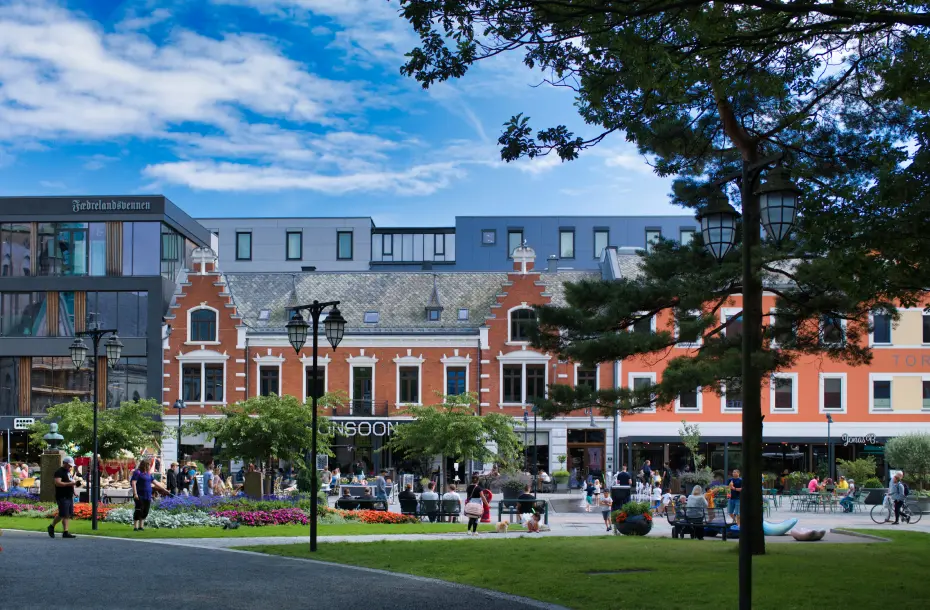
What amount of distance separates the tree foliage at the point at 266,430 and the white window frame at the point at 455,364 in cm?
1877

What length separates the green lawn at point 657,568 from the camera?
13.2 m

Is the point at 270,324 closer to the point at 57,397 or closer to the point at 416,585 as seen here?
the point at 57,397

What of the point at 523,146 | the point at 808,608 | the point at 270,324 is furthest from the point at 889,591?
the point at 270,324

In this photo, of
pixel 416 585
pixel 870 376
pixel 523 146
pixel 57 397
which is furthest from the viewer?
pixel 57 397

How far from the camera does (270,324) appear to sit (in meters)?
50.9

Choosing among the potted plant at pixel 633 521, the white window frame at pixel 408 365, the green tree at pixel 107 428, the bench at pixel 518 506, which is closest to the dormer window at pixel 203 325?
the white window frame at pixel 408 365

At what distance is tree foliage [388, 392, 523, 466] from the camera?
38.5m

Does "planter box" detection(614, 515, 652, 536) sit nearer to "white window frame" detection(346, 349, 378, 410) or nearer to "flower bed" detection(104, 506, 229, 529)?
"flower bed" detection(104, 506, 229, 529)

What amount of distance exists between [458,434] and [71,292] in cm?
2425

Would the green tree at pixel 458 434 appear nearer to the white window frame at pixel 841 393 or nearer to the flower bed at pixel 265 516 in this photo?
the flower bed at pixel 265 516

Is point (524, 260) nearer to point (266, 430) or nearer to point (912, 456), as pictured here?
point (912, 456)

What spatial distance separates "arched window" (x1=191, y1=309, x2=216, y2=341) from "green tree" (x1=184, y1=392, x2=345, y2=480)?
19.3m

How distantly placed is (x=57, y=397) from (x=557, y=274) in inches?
995

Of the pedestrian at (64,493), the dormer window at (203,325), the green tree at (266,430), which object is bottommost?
the pedestrian at (64,493)
